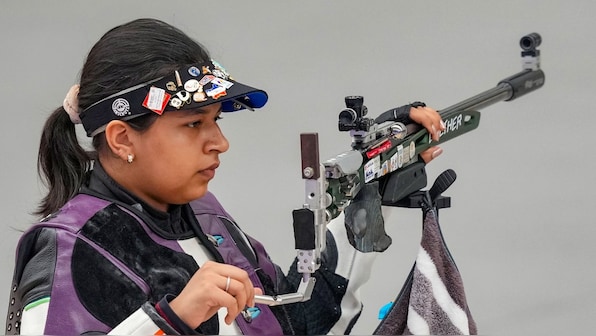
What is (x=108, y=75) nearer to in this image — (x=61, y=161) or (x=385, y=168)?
(x=61, y=161)

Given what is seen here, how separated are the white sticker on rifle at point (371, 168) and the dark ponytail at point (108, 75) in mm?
323

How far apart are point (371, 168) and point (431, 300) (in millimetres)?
232

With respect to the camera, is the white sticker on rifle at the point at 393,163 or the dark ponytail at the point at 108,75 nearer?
the dark ponytail at the point at 108,75

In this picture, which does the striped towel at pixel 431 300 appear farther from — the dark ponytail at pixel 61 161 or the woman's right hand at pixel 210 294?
the dark ponytail at pixel 61 161

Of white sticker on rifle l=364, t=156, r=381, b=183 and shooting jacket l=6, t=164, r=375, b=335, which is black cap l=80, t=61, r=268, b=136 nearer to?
shooting jacket l=6, t=164, r=375, b=335

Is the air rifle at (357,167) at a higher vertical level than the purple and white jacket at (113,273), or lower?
higher

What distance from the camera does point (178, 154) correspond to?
5.58 feet

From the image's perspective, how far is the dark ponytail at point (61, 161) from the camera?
181cm

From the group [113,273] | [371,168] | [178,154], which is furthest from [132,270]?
[371,168]

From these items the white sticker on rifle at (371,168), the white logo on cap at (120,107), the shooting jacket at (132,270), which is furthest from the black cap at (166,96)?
the white sticker on rifle at (371,168)

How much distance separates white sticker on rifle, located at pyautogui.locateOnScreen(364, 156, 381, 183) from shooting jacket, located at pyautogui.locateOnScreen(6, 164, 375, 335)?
215mm

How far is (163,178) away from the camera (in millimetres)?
1714

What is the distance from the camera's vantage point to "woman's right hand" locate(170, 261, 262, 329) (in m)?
1.52

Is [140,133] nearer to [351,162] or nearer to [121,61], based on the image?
[121,61]
